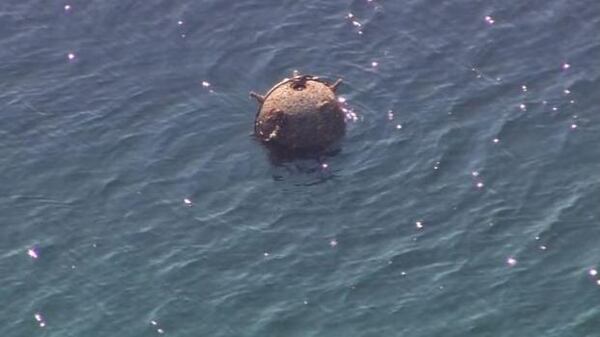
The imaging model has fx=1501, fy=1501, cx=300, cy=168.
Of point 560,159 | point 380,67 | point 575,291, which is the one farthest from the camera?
point 380,67

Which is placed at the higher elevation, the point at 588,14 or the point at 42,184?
the point at 588,14

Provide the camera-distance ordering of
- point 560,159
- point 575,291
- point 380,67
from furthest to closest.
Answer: point 380,67, point 560,159, point 575,291

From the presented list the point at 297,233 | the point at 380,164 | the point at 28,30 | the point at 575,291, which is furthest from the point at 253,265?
the point at 28,30

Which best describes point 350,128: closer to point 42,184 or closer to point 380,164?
point 380,164

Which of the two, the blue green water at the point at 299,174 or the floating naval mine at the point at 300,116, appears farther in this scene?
the floating naval mine at the point at 300,116

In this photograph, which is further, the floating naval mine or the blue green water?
the floating naval mine
